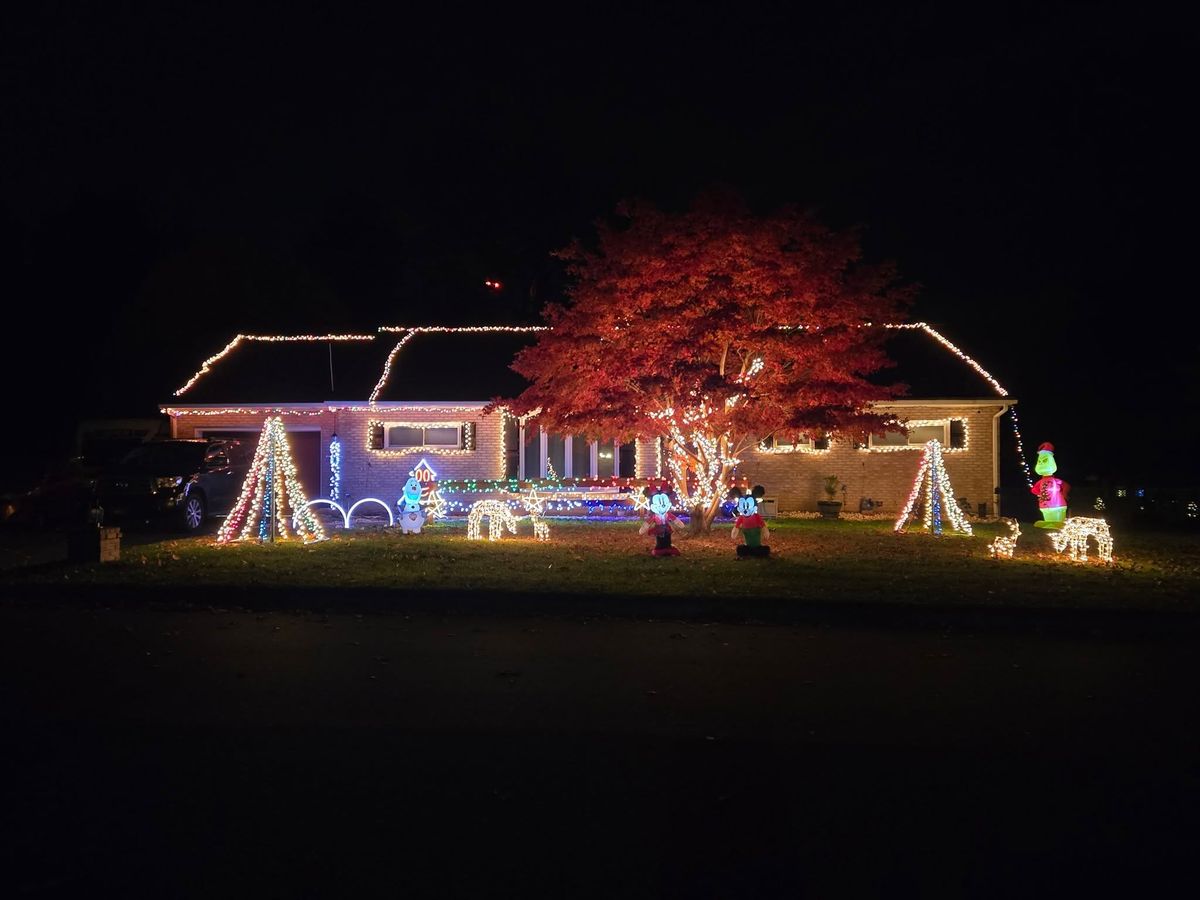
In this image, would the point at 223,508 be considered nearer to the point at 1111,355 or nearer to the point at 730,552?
the point at 730,552

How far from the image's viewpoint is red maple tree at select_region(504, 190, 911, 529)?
57.2 ft

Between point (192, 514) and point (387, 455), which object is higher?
point (387, 455)

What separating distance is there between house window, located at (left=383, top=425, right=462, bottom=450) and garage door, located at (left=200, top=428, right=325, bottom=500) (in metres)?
Answer: 1.77

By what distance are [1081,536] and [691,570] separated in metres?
5.89

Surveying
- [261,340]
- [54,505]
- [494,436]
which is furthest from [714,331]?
[261,340]

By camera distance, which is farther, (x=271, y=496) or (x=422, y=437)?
(x=422, y=437)

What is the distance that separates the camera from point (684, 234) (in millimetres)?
17547

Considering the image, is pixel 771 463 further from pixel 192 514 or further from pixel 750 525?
pixel 192 514

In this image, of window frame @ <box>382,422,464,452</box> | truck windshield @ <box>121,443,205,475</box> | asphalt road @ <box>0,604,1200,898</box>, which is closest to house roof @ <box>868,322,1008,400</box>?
window frame @ <box>382,422,464,452</box>

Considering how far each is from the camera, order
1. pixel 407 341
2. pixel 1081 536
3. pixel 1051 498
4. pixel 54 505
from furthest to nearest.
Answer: pixel 407 341 → pixel 54 505 → pixel 1051 498 → pixel 1081 536

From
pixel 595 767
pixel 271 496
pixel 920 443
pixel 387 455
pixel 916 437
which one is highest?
pixel 916 437

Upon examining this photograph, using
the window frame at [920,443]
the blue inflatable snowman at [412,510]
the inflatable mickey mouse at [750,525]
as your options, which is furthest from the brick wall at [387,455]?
the inflatable mickey mouse at [750,525]

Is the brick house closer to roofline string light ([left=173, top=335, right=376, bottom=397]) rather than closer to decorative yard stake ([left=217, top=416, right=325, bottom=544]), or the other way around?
roofline string light ([left=173, top=335, right=376, bottom=397])

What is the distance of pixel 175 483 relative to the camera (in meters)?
20.1
